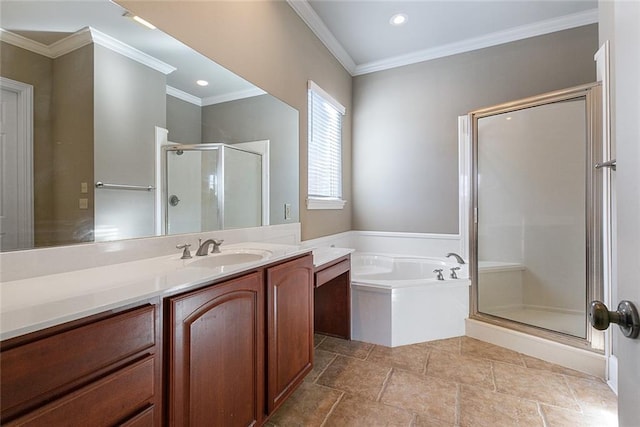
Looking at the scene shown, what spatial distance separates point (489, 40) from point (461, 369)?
3.06m

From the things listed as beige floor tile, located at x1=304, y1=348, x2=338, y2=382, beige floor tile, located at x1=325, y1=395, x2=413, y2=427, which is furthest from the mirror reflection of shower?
beige floor tile, located at x1=325, y1=395, x2=413, y2=427

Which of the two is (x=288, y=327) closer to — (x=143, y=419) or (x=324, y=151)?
(x=143, y=419)

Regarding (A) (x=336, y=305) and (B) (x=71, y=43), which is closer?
(B) (x=71, y=43)

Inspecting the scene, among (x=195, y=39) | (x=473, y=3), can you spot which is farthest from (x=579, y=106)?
Answer: (x=195, y=39)

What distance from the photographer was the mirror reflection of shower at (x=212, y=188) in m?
1.44

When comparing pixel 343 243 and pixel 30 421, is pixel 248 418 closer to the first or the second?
pixel 30 421

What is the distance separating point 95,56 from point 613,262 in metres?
3.01

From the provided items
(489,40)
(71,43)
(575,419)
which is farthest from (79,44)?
(489,40)

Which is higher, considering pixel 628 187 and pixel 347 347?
pixel 628 187

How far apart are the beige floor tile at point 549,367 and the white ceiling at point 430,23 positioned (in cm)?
288

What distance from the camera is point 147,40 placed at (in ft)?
4.28

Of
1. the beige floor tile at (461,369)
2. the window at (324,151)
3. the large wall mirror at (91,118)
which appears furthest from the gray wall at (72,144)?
the beige floor tile at (461,369)

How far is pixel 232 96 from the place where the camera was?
177cm

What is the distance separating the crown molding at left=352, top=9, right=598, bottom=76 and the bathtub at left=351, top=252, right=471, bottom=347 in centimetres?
232
